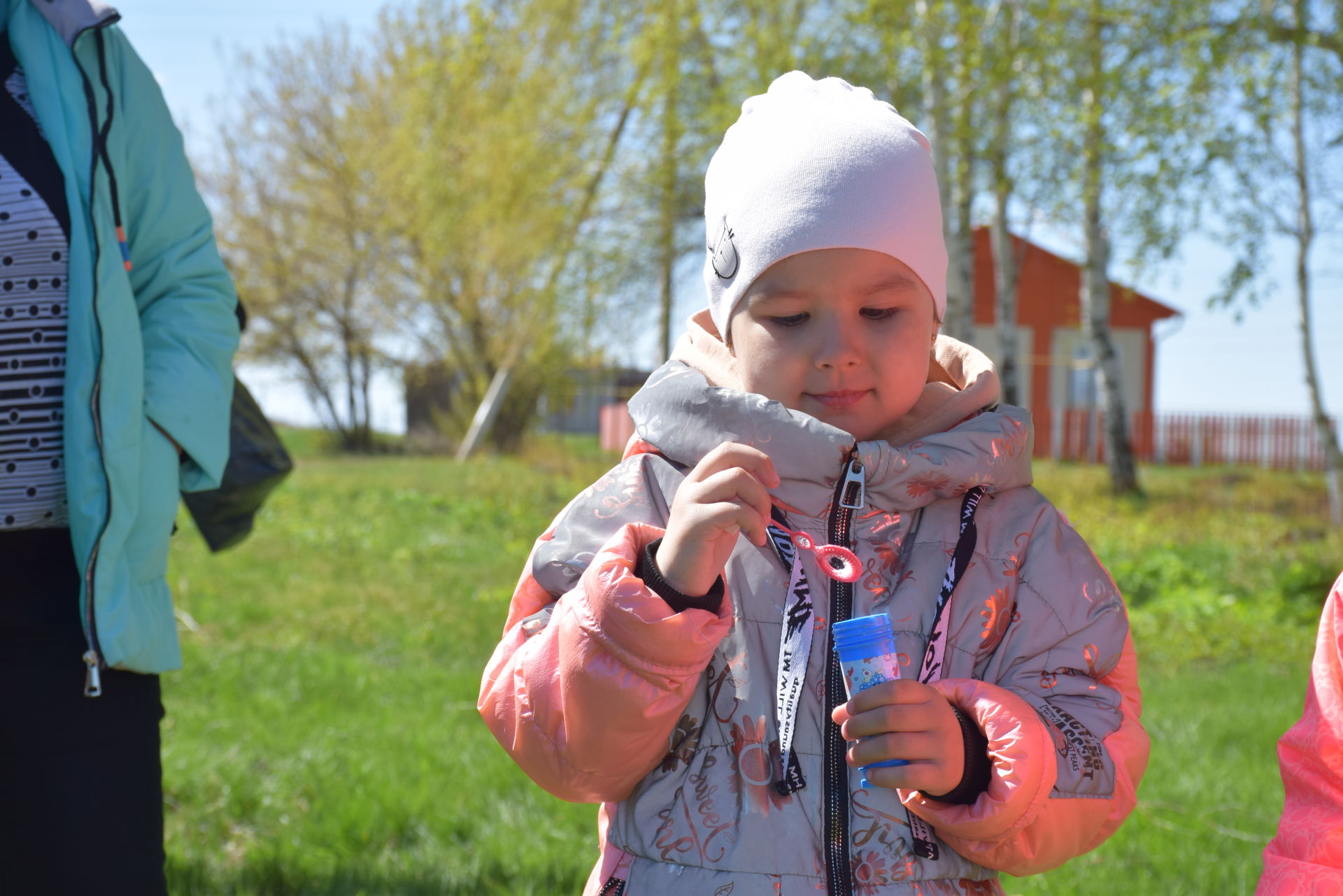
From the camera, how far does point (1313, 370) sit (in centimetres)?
1268

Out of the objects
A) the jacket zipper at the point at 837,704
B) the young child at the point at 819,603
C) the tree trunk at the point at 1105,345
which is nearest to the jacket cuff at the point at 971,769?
the young child at the point at 819,603

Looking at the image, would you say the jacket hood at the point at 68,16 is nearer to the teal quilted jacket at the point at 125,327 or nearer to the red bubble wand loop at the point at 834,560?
the teal quilted jacket at the point at 125,327

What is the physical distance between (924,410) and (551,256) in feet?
41.9

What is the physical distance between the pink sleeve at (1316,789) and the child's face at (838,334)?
601 millimetres

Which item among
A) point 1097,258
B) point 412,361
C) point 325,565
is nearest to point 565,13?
point 325,565

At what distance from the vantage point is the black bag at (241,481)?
101 inches

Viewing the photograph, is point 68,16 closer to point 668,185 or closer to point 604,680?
point 604,680

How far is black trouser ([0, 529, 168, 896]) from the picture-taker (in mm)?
1741

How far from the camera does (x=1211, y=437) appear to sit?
2595cm

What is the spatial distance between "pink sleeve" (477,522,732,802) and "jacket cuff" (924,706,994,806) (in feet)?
1.02

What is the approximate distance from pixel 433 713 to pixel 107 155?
3.00m

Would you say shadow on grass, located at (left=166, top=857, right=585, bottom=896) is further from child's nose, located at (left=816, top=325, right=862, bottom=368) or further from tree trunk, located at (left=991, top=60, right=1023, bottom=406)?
tree trunk, located at (left=991, top=60, right=1023, bottom=406)

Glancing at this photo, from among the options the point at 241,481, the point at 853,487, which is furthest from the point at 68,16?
the point at 853,487

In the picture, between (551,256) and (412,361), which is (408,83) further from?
(412,361)
